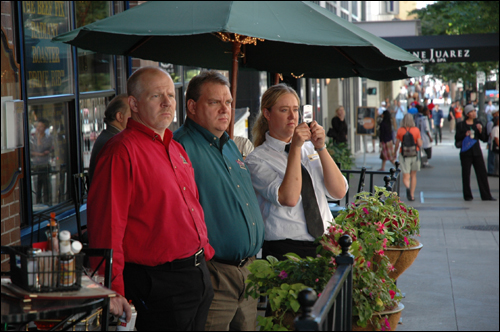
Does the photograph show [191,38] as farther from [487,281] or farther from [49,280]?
[487,281]

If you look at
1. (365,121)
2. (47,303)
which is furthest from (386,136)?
(47,303)

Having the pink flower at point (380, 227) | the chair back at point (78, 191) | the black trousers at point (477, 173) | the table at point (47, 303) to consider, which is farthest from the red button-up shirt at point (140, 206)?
the black trousers at point (477, 173)

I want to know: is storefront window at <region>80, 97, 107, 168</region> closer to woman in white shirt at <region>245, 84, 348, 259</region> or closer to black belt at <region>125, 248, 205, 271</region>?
woman in white shirt at <region>245, 84, 348, 259</region>

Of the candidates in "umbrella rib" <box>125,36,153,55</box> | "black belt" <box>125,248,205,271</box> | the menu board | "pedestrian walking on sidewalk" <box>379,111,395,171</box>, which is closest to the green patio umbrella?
"umbrella rib" <box>125,36,153,55</box>

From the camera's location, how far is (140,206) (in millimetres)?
3037

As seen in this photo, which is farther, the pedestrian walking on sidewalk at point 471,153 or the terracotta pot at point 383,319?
the pedestrian walking on sidewalk at point 471,153

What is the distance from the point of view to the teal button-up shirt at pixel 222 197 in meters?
3.54

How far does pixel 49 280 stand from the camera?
246 cm

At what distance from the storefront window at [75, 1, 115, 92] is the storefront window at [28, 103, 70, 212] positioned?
0.55 metres

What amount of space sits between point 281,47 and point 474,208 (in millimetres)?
8620

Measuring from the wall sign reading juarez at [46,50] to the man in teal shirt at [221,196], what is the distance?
2378 mm

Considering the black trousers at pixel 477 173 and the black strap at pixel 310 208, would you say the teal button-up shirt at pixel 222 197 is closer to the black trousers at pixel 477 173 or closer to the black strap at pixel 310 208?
the black strap at pixel 310 208

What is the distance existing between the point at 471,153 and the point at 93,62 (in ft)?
32.3

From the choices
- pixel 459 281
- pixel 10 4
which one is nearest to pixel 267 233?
pixel 10 4
